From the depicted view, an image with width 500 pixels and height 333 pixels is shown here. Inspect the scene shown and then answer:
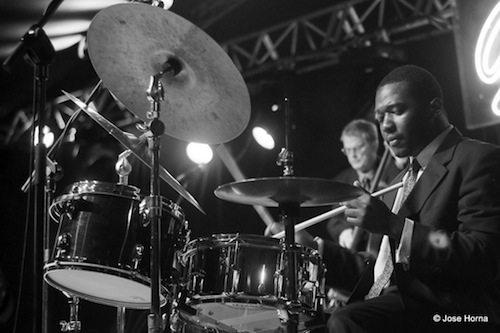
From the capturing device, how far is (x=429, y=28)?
5.68 metres

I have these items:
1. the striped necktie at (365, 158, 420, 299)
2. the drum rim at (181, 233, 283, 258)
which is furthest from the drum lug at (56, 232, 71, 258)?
the striped necktie at (365, 158, 420, 299)

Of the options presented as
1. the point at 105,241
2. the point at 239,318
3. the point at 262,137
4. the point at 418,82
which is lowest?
the point at 239,318

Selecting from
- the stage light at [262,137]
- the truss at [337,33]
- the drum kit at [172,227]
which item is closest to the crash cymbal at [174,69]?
the drum kit at [172,227]

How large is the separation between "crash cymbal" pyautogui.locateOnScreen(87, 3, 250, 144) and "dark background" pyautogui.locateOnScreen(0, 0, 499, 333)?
96.0 inches

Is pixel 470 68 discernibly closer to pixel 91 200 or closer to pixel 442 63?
pixel 442 63

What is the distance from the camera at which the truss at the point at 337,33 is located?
568 cm

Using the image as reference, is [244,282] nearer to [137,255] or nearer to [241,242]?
[241,242]

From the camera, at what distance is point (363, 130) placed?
569 centimetres

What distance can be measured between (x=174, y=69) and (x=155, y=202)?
682mm

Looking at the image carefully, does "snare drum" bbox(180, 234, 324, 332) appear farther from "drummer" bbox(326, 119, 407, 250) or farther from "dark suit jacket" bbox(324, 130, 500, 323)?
"drummer" bbox(326, 119, 407, 250)

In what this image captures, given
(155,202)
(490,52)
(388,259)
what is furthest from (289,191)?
(490,52)

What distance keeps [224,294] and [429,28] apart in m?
3.48

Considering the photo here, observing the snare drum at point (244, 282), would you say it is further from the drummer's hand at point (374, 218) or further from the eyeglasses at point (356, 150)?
the eyeglasses at point (356, 150)

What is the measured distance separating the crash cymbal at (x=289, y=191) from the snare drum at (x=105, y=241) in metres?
0.61
